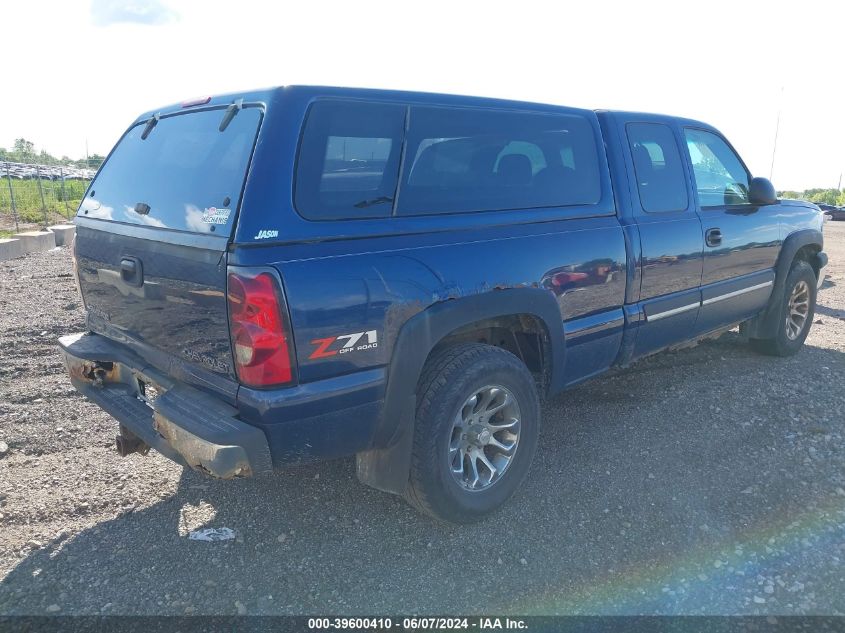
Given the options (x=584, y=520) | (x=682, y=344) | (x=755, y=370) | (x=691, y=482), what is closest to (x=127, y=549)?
(x=584, y=520)

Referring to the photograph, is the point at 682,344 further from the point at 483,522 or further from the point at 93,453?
the point at 93,453

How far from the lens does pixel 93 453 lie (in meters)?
3.74

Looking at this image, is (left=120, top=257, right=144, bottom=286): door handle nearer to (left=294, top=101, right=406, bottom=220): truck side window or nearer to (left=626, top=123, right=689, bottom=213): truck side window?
(left=294, top=101, right=406, bottom=220): truck side window

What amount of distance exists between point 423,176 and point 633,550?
6.34ft

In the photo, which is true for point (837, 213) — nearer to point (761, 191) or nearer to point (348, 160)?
point (761, 191)

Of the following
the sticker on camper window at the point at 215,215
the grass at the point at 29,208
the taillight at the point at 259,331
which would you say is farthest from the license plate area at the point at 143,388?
the grass at the point at 29,208

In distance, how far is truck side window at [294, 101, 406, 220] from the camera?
2.50 meters

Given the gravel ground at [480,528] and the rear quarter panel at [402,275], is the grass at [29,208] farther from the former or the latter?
the rear quarter panel at [402,275]

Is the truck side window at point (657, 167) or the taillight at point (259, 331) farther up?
the truck side window at point (657, 167)

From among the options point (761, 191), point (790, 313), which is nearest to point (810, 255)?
point (790, 313)

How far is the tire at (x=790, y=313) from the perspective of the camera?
5332mm

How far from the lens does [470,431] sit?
3.07 m

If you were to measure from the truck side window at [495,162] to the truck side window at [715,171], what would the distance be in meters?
1.21

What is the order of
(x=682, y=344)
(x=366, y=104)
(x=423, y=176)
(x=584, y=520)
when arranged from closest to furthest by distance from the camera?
(x=366, y=104), (x=423, y=176), (x=584, y=520), (x=682, y=344)
